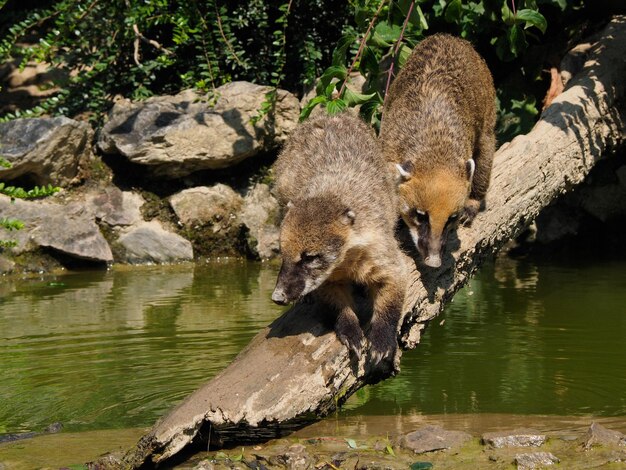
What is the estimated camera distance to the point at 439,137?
6.37 meters

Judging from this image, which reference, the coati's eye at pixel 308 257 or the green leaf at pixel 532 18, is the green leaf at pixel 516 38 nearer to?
the green leaf at pixel 532 18

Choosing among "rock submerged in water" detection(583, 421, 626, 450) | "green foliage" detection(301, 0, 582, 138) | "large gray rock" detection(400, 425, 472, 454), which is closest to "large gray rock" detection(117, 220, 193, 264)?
"green foliage" detection(301, 0, 582, 138)

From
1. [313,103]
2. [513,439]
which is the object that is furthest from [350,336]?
[313,103]

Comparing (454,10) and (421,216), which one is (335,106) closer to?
(454,10)

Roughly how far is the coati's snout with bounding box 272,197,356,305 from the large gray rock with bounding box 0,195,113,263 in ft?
20.0

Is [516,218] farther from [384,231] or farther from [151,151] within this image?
[151,151]

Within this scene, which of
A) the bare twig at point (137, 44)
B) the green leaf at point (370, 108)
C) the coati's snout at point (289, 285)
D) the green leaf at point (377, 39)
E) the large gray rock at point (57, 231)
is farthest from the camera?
the bare twig at point (137, 44)

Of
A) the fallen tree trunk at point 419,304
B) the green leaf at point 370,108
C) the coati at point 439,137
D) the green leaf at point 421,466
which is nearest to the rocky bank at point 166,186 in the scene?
the fallen tree trunk at point 419,304

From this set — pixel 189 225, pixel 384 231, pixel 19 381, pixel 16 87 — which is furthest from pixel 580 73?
pixel 16 87

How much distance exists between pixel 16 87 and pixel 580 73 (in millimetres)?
8193

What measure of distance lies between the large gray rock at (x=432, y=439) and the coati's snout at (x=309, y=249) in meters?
0.97

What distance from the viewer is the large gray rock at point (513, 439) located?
15.5 ft

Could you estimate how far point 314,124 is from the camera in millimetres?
6719

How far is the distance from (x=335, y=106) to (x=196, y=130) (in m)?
4.41
